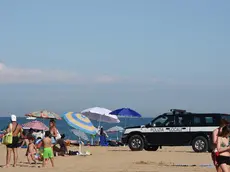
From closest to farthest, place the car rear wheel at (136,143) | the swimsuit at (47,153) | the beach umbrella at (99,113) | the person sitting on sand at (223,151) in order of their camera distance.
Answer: the person sitting on sand at (223,151) < the swimsuit at (47,153) < the car rear wheel at (136,143) < the beach umbrella at (99,113)

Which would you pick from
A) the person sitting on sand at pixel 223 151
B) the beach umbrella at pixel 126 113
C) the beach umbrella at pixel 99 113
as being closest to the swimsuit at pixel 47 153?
the person sitting on sand at pixel 223 151

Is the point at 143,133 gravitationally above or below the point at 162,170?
above

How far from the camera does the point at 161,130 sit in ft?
82.6

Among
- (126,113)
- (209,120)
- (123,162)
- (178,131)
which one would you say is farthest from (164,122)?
(126,113)

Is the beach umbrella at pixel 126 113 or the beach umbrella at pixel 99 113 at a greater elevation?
the beach umbrella at pixel 99 113

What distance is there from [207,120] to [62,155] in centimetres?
610

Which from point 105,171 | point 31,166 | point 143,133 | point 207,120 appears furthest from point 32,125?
point 105,171

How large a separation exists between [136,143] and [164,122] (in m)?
1.59

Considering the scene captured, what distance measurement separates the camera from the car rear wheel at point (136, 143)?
84.2 feet

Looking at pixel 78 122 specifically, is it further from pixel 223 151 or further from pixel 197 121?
pixel 223 151

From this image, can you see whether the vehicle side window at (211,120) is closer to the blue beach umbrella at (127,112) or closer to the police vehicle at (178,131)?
the police vehicle at (178,131)

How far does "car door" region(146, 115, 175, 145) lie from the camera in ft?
82.2

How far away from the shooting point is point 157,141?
25.4 m

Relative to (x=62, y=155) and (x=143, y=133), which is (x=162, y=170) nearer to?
(x=62, y=155)
